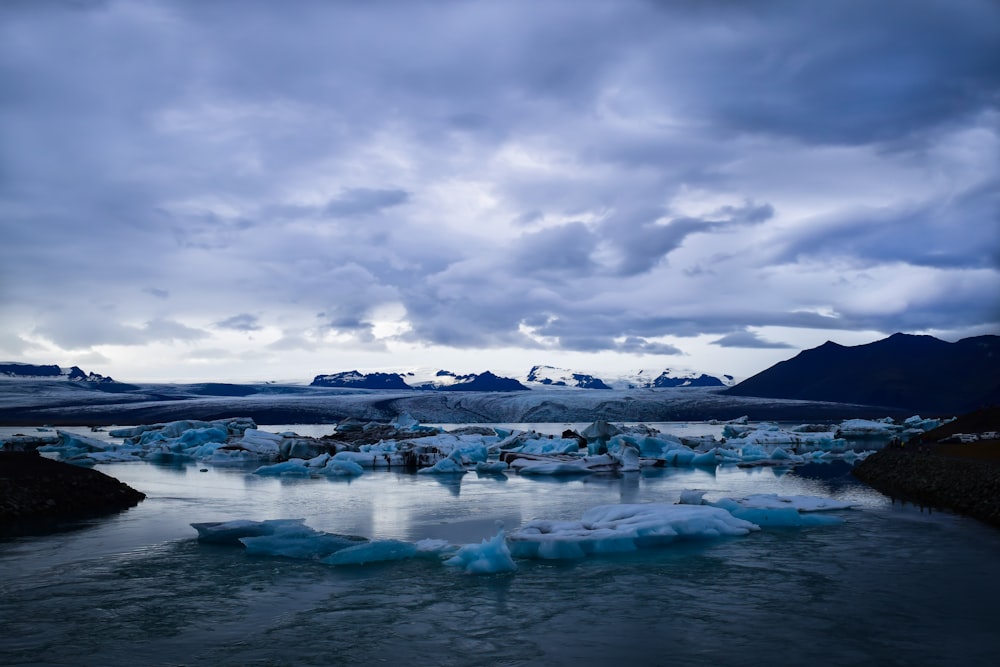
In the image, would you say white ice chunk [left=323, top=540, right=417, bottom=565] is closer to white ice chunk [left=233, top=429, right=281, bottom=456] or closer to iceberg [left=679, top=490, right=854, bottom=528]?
iceberg [left=679, top=490, right=854, bottom=528]

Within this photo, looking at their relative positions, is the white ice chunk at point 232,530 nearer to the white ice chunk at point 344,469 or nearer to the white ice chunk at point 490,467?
the white ice chunk at point 344,469

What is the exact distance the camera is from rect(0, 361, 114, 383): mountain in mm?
128025

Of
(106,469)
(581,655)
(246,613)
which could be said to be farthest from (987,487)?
(106,469)

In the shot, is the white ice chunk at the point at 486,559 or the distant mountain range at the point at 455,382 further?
the distant mountain range at the point at 455,382

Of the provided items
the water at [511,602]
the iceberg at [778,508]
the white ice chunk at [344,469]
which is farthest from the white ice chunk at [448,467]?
the iceberg at [778,508]

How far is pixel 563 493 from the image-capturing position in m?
17.0

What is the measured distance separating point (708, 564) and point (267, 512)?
839 cm

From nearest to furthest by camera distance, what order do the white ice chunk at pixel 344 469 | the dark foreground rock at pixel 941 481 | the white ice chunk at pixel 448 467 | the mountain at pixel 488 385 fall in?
the dark foreground rock at pixel 941 481 < the white ice chunk at pixel 344 469 < the white ice chunk at pixel 448 467 < the mountain at pixel 488 385

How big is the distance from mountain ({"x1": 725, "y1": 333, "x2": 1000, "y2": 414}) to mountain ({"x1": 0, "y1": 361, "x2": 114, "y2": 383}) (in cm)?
10888

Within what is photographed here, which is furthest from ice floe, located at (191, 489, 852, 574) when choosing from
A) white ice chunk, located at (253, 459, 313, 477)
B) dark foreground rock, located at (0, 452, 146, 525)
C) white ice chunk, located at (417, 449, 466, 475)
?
white ice chunk, located at (253, 459, 313, 477)

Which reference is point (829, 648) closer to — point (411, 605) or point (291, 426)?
point (411, 605)

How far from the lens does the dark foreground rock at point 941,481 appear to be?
12.7 meters

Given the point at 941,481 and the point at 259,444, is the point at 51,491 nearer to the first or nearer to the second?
the point at 941,481

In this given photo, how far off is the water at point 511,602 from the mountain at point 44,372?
13506 centimetres
